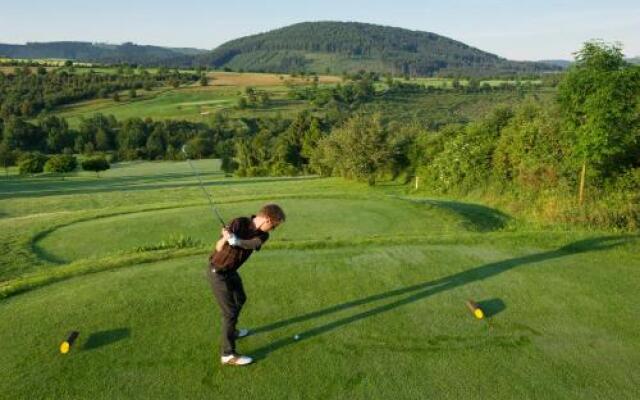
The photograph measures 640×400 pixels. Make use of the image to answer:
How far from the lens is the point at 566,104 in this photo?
22000 millimetres

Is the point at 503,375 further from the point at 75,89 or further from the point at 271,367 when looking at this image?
the point at 75,89

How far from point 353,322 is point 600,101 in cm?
1802

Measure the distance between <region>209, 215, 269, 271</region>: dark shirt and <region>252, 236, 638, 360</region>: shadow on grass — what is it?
1.18 m

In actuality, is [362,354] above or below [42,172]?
above

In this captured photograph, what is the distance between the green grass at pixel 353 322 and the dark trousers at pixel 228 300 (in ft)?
1.05

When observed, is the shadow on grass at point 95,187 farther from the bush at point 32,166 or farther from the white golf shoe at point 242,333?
the white golf shoe at point 242,333

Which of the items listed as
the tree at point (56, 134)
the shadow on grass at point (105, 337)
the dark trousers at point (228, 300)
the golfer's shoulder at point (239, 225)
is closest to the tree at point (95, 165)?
the tree at point (56, 134)

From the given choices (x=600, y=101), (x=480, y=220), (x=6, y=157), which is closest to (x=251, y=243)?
(x=480, y=220)

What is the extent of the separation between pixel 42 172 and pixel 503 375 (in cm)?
6654

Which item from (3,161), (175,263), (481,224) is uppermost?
(175,263)

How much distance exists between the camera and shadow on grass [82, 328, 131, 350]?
6.55 meters

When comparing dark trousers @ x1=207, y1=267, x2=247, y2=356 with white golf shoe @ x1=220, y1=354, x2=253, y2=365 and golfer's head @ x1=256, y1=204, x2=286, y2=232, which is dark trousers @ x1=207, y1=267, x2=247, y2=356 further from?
golfer's head @ x1=256, y1=204, x2=286, y2=232

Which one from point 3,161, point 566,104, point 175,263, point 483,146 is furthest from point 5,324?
point 3,161

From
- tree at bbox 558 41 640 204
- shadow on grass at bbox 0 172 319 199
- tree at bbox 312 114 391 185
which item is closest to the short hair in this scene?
tree at bbox 558 41 640 204
